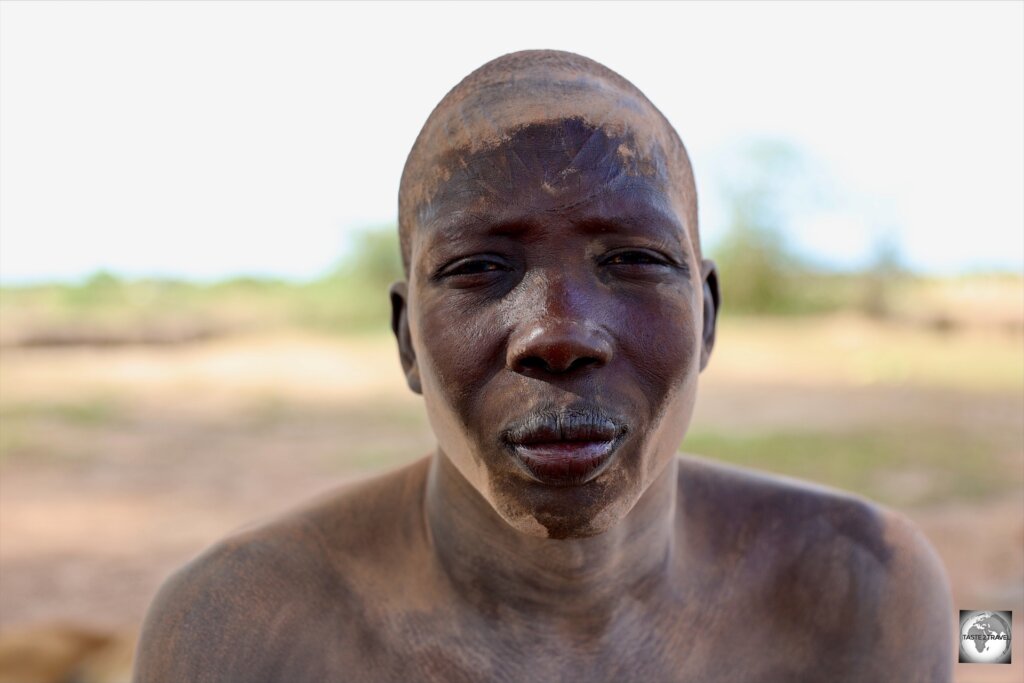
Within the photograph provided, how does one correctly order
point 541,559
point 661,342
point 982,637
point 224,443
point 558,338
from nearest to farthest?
point 558,338
point 661,342
point 541,559
point 982,637
point 224,443

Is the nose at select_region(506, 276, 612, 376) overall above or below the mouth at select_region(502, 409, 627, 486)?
above

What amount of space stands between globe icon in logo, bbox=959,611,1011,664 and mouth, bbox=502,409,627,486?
1.53 meters

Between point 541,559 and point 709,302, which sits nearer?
point 541,559

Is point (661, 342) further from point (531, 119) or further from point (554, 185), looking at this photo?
point (531, 119)

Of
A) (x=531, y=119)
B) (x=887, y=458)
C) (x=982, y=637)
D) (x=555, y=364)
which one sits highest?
(x=887, y=458)

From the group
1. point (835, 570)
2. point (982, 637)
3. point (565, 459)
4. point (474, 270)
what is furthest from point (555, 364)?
point (982, 637)

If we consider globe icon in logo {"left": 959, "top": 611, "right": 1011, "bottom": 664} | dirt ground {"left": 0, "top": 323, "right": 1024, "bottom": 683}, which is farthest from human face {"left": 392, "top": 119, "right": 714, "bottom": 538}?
dirt ground {"left": 0, "top": 323, "right": 1024, "bottom": 683}

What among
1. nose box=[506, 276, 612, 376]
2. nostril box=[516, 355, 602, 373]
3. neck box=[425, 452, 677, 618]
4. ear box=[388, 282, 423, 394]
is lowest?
neck box=[425, 452, 677, 618]

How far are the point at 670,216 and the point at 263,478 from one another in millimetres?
7014

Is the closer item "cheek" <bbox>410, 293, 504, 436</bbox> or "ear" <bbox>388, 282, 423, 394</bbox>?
"cheek" <bbox>410, 293, 504, 436</bbox>

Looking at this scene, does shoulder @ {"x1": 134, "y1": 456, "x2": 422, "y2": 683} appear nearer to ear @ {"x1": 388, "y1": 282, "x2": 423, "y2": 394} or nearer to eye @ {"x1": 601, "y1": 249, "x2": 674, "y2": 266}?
ear @ {"x1": 388, "y1": 282, "x2": 423, "y2": 394}

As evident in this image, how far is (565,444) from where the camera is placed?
1373mm

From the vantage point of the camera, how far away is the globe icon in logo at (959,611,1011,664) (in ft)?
7.81

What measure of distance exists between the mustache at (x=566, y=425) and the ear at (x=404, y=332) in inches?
15.5
